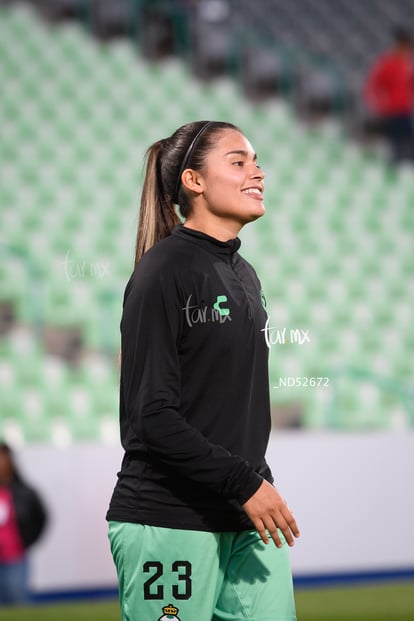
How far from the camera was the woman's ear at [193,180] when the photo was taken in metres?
2.41

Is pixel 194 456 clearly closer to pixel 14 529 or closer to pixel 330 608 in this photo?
pixel 330 608

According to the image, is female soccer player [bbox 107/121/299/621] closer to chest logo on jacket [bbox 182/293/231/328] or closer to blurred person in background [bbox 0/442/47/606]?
chest logo on jacket [bbox 182/293/231/328]

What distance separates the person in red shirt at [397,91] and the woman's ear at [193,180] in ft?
27.0

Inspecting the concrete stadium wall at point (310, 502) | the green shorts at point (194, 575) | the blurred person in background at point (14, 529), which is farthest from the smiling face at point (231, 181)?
the concrete stadium wall at point (310, 502)

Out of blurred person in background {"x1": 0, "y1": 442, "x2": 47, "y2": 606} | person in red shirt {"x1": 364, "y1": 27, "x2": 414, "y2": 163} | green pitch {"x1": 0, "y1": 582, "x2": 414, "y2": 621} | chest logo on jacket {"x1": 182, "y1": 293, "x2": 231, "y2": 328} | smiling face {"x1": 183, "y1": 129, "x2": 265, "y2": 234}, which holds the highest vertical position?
person in red shirt {"x1": 364, "y1": 27, "x2": 414, "y2": 163}

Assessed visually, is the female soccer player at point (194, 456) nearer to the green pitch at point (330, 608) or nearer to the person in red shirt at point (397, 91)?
the green pitch at point (330, 608)

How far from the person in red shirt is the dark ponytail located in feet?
26.7

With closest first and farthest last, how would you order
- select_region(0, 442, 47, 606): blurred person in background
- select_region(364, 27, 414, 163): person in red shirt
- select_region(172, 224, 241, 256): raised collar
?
1. select_region(172, 224, 241, 256): raised collar
2. select_region(0, 442, 47, 606): blurred person in background
3. select_region(364, 27, 414, 163): person in red shirt

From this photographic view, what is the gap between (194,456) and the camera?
7.09ft

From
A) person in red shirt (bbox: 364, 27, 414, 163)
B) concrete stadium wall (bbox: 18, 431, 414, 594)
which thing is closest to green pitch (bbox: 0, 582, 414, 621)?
concrete stadium wall (bbox: 18, 431, 414, 594)

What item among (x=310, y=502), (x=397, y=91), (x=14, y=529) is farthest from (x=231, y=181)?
(x=397, y=91)

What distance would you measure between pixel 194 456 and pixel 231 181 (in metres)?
0.58

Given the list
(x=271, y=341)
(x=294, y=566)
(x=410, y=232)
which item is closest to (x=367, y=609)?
(x=294, y=566)

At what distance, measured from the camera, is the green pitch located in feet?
18.0
